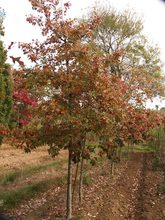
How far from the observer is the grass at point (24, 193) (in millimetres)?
12039

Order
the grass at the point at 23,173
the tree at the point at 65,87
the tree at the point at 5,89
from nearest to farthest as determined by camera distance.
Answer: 1. the tree at the point at 65,87
2. the grass at the point at 23,173
3. the tree at the point at 5,89

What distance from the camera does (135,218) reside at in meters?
10.6

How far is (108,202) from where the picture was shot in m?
11.7

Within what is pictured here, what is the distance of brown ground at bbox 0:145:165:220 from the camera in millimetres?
10625

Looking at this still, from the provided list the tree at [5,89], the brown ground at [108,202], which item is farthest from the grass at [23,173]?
the tree at [5,89]

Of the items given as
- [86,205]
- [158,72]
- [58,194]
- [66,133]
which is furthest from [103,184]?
[158,72]

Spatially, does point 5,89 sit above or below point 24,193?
above

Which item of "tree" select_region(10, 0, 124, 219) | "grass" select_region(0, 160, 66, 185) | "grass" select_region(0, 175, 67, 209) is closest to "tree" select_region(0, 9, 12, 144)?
"grass" select_region(0, 160, 66, 185)

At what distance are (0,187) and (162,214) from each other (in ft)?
18.5

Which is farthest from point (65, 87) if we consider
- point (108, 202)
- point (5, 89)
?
point (5, 89)

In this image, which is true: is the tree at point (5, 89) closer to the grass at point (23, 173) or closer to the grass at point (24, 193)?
the grass at point (23, 173)

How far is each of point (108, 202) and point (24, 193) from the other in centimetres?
269

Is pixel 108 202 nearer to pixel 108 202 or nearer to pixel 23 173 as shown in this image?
pixel 108 202

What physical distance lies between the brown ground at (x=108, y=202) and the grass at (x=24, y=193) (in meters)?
Result: 0.23
